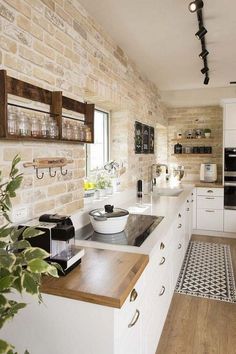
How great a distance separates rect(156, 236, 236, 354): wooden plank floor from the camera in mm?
2074

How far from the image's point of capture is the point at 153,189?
4.28 meters

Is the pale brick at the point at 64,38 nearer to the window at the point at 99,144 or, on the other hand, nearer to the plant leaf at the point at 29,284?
the window at the point at 99,144

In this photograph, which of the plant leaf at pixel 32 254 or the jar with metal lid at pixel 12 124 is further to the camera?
the jar with metal lid at pixel 12 124

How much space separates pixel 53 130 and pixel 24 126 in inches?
9.7

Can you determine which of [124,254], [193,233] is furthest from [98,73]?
[193,233]

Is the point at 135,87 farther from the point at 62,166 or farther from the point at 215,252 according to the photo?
the point at 215,252

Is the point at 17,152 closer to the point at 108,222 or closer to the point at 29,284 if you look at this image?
the point at 108,222

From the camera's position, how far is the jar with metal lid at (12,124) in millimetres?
1368

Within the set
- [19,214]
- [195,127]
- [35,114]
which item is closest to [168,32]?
[35,114]

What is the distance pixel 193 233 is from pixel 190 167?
1.33 meters

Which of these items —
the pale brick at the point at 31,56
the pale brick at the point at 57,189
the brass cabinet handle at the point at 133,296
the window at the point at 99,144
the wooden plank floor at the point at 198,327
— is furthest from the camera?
the window at the point at 99,144

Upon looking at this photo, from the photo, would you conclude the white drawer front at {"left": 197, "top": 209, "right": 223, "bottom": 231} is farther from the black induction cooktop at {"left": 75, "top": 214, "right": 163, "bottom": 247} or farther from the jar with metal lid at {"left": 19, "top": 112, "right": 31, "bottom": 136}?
the jar with metal lid at {"left": 19, "top": 112, "right": 31, "bottom": 136}

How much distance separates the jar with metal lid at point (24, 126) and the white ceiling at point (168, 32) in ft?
3.82

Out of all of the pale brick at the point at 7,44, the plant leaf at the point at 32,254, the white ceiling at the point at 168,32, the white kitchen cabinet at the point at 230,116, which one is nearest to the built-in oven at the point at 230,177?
the white kitchen cabinet at the point at 230,116
